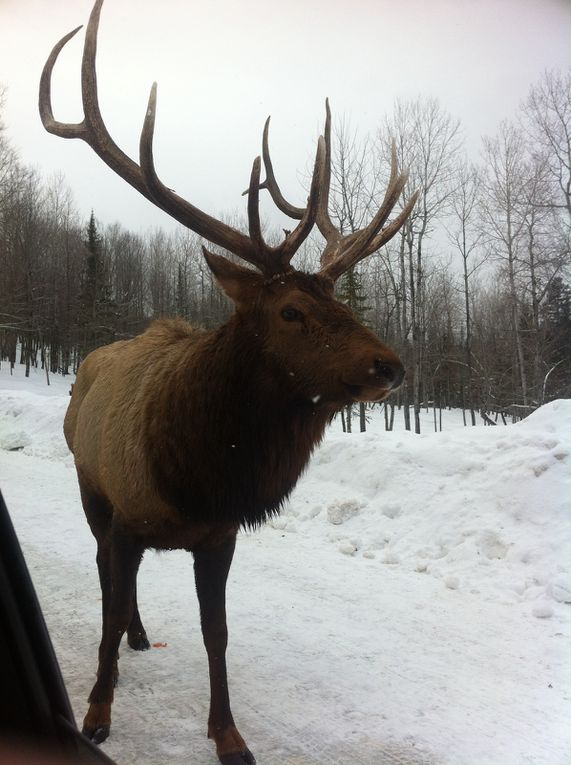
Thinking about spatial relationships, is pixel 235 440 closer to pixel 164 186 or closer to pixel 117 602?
pixel 117 602

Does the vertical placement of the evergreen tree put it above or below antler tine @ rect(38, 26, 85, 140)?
below

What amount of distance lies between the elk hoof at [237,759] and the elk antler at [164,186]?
241 centimetres

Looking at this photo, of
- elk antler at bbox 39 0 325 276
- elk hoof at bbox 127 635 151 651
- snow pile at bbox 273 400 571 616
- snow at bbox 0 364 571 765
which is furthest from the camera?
snow pile at bbox 273 400 571 616

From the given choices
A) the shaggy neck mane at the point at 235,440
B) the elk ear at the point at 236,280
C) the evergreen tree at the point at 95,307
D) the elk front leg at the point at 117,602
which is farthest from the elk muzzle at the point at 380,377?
the evergreen tree at the point at 95,307

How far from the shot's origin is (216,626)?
2846mm

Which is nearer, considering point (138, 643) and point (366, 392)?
point (366, 392)

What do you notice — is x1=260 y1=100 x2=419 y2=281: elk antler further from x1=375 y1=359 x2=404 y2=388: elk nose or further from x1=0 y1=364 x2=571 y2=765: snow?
x1=0 y1=364 x2=571 y2=765: snow

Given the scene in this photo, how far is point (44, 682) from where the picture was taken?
177cm

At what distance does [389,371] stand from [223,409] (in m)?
0.89

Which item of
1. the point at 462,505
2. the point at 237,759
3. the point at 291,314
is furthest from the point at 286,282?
the point at 462,505

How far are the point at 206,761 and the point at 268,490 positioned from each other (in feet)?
4.44

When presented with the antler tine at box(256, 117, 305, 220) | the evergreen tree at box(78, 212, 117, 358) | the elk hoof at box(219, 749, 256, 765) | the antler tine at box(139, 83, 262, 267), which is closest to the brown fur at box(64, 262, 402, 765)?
the elk hoof at box(219, 749, 256, 765)

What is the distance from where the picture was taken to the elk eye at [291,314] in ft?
8.28

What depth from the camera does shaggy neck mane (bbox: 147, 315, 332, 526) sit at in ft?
8.50
